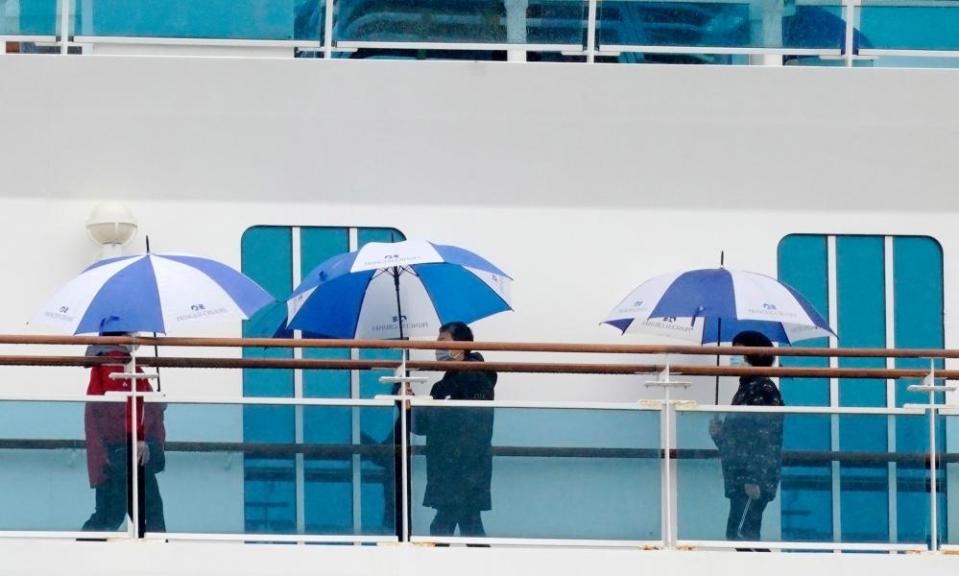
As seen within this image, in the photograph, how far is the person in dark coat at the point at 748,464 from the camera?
1053cm

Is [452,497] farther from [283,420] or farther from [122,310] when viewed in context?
[122,310]

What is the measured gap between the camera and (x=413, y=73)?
42.8ft

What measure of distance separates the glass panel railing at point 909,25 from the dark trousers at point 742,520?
4369 millimetres

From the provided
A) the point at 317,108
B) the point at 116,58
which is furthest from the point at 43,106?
the point at 317,108

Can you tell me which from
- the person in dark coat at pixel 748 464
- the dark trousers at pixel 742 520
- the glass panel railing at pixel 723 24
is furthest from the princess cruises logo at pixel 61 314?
the glass panel railing at pixel 723 24

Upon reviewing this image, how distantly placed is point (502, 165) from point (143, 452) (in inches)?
151

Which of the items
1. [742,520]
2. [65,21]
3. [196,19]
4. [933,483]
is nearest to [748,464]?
[742,520]

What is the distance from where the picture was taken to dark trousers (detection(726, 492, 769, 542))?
415 inches

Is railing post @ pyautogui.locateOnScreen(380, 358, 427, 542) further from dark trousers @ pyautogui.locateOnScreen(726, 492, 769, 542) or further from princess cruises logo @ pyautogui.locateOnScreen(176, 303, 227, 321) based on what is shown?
dark trousers @ pyautogui.locateOnScreen(726, 492, 769, 542)

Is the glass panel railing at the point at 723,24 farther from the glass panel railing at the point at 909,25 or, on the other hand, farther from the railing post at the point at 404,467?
the railing post at the point at 404,467

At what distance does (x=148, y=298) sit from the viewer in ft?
36.0

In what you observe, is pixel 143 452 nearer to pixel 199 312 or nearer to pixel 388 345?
pixel 199 312

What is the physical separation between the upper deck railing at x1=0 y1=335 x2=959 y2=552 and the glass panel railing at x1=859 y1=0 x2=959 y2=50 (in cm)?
364

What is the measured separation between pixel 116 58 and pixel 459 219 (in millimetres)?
2595
